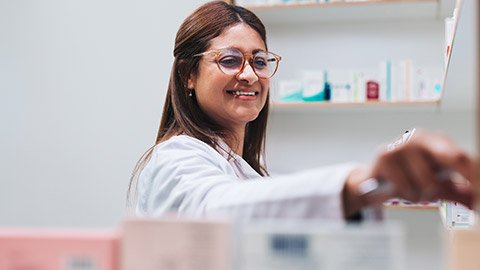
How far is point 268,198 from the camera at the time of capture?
624 mm

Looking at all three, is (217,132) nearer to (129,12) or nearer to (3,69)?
(129,12)

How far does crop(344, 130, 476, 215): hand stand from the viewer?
47cm

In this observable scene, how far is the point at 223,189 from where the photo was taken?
0.74 meters

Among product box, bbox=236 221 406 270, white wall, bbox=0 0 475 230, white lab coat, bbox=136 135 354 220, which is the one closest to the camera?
product box, bbox=236 221 406 270

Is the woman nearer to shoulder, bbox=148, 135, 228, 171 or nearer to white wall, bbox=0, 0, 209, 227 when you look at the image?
shoulder, bbox=148, 135, 228, 171

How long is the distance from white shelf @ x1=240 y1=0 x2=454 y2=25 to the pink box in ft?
8.55

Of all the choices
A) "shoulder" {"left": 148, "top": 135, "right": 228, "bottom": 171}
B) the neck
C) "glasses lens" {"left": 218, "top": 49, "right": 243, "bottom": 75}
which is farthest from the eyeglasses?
"shoulder" {"left": 148, "top": 135, "right": 228, "bottom": 171}

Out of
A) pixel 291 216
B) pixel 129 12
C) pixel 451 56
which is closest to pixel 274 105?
pixel 129 12

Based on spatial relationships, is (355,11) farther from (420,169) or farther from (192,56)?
(420,169)

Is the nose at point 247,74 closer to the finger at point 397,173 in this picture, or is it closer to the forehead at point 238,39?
the forehead at point 238,39

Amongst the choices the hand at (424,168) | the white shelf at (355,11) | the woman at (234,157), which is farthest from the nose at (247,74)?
the white shelf at (355,11)

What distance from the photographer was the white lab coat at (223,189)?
58cm

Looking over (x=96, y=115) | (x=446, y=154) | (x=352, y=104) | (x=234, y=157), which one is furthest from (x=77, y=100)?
(x=446, y=154)

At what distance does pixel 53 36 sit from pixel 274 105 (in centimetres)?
129
